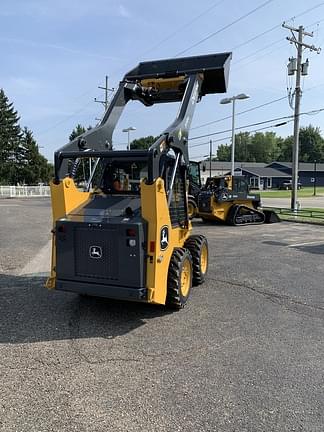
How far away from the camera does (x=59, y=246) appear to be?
6.00 metres

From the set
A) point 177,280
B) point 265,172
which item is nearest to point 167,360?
point 177,280

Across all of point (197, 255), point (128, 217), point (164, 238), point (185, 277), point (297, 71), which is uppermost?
point (297, 71)

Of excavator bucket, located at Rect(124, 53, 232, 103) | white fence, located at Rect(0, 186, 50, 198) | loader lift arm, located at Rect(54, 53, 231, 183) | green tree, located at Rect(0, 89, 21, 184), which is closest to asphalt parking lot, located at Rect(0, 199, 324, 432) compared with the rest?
loader lift arm, located at Rect(54, 53, 231, 183)

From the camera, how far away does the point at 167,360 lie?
4676 mm

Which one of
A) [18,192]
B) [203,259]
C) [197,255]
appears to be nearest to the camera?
[197,255]

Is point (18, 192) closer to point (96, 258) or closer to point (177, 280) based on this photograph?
point (96, 258)

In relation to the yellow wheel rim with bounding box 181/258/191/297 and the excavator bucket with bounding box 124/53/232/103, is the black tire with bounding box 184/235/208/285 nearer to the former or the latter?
the yellow wheel rim with bounding box 181/258/191/297

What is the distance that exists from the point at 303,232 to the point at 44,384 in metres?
14.0

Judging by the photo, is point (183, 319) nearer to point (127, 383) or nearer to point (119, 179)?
point (127, 383)

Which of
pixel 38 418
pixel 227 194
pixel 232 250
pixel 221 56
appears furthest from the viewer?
pixel 227 194

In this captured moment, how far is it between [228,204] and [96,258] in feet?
45.9

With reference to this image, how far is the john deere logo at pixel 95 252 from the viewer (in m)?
5.78

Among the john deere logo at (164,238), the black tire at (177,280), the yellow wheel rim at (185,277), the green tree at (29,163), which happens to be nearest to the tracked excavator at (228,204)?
the yellow wheel rim at (185,277)

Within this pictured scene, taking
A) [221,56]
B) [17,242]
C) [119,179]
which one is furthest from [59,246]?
[17,242]
